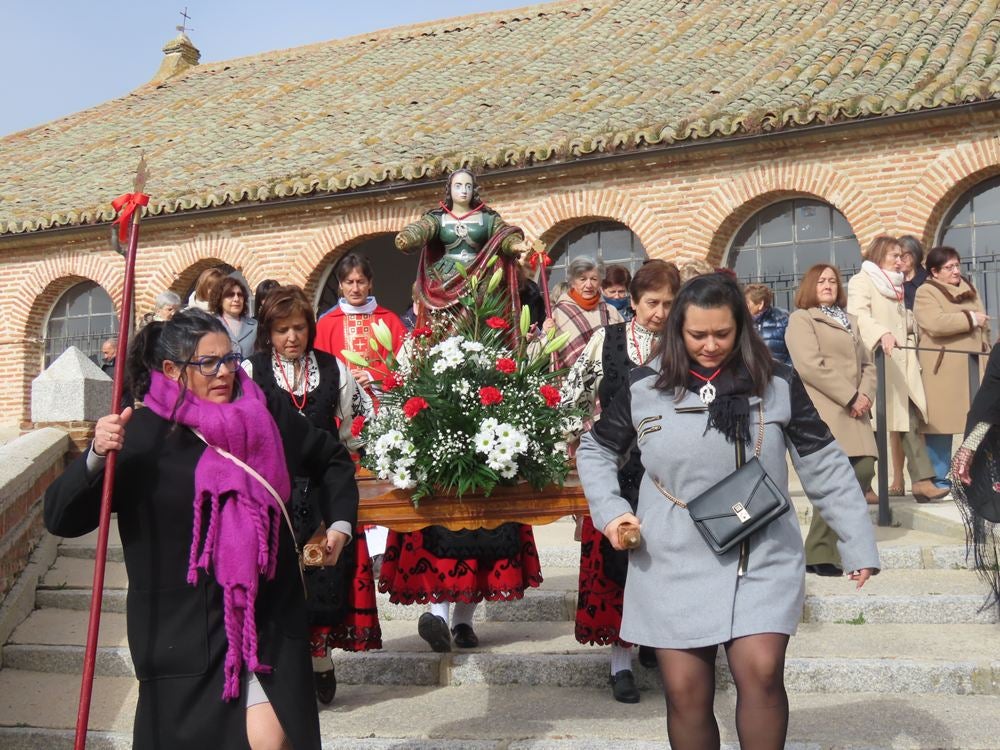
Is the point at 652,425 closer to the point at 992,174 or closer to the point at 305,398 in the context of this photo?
the point at 305,398

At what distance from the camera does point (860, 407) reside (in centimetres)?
770

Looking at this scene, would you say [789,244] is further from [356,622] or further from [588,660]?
[356,622]

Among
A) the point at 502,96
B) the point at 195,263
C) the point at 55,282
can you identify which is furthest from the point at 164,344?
the point at 55,282

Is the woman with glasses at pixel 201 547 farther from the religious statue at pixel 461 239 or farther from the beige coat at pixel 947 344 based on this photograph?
the beige coat at pixel 947 344

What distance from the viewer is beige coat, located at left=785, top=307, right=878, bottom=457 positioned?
7695 millimetres

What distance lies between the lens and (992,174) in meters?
13.4

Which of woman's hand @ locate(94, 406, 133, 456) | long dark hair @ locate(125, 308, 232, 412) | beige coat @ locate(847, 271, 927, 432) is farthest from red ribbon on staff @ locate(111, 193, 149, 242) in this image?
beige coat @ locate(847, 271, 927, 432)

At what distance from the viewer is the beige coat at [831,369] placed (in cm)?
770

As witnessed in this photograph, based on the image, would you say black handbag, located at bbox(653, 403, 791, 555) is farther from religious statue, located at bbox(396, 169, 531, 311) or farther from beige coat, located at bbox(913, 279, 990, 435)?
beige coat, located at bbox(913, 279, 990, 435)

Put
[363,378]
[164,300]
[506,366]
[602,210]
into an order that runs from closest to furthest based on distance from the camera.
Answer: [506,366]
[363,378]
[164,300]
[602,210]

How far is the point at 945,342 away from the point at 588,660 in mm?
4978

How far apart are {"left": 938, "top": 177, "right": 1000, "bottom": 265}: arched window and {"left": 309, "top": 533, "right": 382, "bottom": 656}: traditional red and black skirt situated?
9.88 metres

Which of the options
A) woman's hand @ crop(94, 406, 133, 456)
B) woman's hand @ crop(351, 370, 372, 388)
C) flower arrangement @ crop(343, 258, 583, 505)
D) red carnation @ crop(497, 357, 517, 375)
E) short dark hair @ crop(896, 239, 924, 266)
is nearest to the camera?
woman's hand @ crop(94, 406, 133, 456)

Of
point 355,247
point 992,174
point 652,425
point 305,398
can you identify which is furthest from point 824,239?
point 652,425
